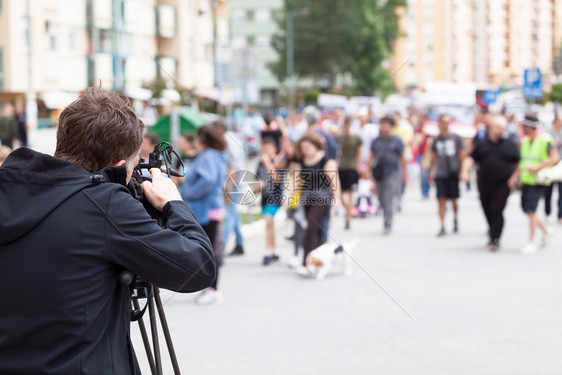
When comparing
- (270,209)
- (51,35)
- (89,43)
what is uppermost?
(51,35)

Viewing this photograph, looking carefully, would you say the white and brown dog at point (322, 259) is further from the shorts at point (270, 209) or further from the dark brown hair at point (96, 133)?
the dark brown hair at point (96, 133)

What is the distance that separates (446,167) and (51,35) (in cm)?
2812

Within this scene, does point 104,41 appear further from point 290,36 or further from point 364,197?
point 290,36

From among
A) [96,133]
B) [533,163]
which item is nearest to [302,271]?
[533,163]

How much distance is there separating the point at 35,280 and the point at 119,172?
13.8 inches

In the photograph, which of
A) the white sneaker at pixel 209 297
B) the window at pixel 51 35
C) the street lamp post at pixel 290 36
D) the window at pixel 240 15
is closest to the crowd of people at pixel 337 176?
the white sneaker at pixel 209 297

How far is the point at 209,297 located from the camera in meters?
7.93

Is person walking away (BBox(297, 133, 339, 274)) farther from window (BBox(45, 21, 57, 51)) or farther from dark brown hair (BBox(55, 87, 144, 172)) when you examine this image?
window (BBox(45, 21, 57, 51))

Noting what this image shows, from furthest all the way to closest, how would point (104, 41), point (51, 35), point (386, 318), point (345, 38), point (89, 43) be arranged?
point (345, 38), point (104, 41), point (89, 43), point (51, 35), point (386, 318)

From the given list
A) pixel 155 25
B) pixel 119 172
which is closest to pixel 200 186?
pixel 119 172

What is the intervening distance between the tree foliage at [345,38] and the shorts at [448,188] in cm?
4744

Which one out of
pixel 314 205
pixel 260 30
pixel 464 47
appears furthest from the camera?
pixel 464 47

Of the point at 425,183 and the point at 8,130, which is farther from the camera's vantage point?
the point at 425,183

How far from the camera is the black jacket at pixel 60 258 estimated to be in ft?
7.04
